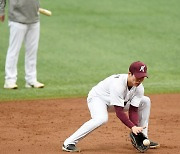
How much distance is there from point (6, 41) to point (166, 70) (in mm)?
4207

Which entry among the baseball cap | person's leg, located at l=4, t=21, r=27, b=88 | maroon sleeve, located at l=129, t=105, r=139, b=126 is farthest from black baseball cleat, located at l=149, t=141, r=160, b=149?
person's leg, located at l=4, t=21, r=27, b=88

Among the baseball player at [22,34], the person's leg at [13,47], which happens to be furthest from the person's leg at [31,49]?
the person's leg at [13,47]

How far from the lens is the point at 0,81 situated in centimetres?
1348

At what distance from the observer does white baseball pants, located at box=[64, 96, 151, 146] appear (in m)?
8.35

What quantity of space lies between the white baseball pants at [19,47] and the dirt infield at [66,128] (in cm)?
118

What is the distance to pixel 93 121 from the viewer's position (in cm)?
837

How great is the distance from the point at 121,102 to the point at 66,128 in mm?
1920

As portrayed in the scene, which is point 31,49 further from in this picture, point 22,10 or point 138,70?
point 138,70

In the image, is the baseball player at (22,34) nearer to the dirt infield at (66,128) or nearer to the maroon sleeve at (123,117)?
the dirt infield at (66,128)

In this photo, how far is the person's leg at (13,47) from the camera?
496 inches

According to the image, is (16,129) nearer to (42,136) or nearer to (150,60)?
(42,136)

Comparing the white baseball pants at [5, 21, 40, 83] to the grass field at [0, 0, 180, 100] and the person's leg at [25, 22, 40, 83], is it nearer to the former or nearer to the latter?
the person's leg at [25, 22, 40, 83]

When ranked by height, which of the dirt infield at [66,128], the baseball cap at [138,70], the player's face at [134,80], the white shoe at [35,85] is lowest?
the white shoe at [35,85]

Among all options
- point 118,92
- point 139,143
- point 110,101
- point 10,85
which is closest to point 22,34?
point 10,85
